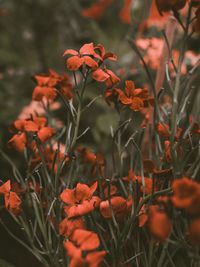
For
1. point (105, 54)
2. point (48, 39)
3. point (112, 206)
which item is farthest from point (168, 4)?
point (48, 39)

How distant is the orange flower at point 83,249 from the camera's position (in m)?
0.39

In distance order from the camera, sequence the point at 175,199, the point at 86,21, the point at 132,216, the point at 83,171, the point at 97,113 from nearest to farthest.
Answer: the point at 175,199
the point at 132,216
the point at 83,171
the point at 97,113
the point at 86,21

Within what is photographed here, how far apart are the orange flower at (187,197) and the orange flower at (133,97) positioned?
19 cm

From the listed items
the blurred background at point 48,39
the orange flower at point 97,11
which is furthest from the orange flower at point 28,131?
the orange flower at point 97,11

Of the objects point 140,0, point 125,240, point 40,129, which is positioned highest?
point 140,0

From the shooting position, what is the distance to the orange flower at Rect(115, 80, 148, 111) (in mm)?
553

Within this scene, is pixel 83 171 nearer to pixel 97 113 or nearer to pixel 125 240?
pixel 125 240

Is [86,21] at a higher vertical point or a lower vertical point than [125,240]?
higher

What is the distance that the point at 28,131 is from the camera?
0.60m

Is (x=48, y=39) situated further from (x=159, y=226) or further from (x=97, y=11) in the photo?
(x=159, y=226)

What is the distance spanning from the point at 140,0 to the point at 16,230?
48cm

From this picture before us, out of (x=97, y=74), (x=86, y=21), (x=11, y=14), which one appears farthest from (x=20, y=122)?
(x=86, y=21)

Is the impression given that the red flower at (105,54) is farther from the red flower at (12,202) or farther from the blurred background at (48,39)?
the blurred background at (48,39)

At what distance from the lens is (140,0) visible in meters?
0.86
